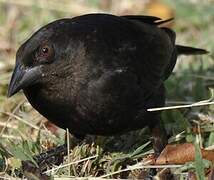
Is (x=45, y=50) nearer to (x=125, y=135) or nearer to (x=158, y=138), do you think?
(x=158, y=138)

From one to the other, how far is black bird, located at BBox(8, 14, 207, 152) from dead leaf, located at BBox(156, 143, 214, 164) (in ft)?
0.85

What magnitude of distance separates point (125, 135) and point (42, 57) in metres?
1.27

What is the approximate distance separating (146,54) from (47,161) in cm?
95

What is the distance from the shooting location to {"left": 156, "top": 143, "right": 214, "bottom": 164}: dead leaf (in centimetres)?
436

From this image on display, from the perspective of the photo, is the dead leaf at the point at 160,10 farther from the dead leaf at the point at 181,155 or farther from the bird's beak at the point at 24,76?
the bird's beak at the point at 24,76

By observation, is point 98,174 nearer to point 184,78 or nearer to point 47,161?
point 47,161

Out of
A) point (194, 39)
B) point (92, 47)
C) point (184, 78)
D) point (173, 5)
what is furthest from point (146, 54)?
point (173, 5)

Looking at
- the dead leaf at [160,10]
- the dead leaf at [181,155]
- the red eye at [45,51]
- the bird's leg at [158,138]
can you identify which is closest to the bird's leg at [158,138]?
the bird's leg at [158,138]

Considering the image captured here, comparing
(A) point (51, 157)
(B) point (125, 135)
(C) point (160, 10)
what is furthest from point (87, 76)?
(C) point (160, 10)

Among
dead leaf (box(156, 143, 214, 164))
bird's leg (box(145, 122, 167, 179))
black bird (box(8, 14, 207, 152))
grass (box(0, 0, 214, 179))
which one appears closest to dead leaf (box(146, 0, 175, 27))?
grass (box(0, 0, 214, 179))

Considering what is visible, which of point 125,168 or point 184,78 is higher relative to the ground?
point 184,78

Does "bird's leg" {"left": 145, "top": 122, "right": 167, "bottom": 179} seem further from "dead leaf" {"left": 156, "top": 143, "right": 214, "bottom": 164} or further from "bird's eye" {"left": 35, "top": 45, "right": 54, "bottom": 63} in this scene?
"bird's eye" {"left": 35, "top": 45, "right": 54, "bottom": 63}

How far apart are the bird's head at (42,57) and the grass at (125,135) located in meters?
0.53

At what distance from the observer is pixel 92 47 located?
13.8 ft
